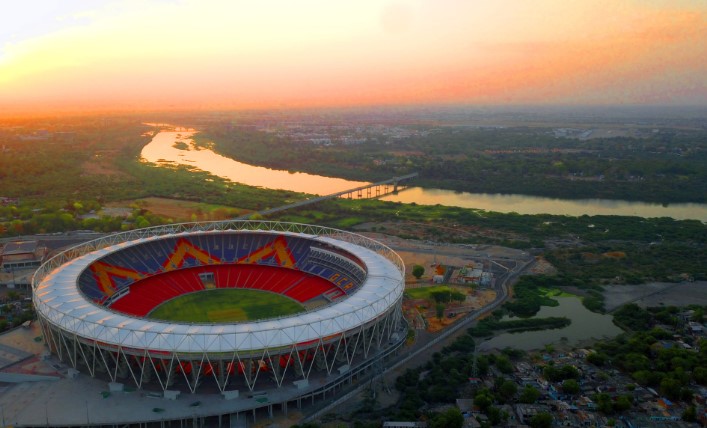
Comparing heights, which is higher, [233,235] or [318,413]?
[233,235]

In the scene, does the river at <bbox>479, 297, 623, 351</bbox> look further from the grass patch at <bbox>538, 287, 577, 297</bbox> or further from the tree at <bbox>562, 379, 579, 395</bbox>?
the tree at <bbox>562, 379, 579, 395</bbox>

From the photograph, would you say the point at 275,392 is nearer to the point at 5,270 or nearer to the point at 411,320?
the point at 411,320

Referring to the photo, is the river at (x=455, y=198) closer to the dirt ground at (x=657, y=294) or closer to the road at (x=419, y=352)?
the dirt ground at (x=657, y=294)

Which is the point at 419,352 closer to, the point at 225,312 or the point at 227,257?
the point at 225,312

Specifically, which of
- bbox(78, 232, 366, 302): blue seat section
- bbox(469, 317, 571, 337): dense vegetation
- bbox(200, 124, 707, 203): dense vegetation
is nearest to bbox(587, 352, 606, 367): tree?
bbox(469, 317, 571, 337): dense vegetation

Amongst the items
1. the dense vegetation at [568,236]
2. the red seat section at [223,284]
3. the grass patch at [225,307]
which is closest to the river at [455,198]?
the dense vegetation at [568,236]

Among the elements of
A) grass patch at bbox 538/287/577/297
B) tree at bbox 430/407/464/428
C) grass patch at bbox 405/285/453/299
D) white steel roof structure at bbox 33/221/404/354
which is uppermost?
white steel roof structure at bbox 33/221/404/354

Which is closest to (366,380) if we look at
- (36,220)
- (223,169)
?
(36,220)

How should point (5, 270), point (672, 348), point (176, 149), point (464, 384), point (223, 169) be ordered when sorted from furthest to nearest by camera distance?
point (176, 149)
point (223, 169)
point (5, 270)
point (672, 348)
point (464, 384)

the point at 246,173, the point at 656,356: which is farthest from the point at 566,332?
the point at 246,173
